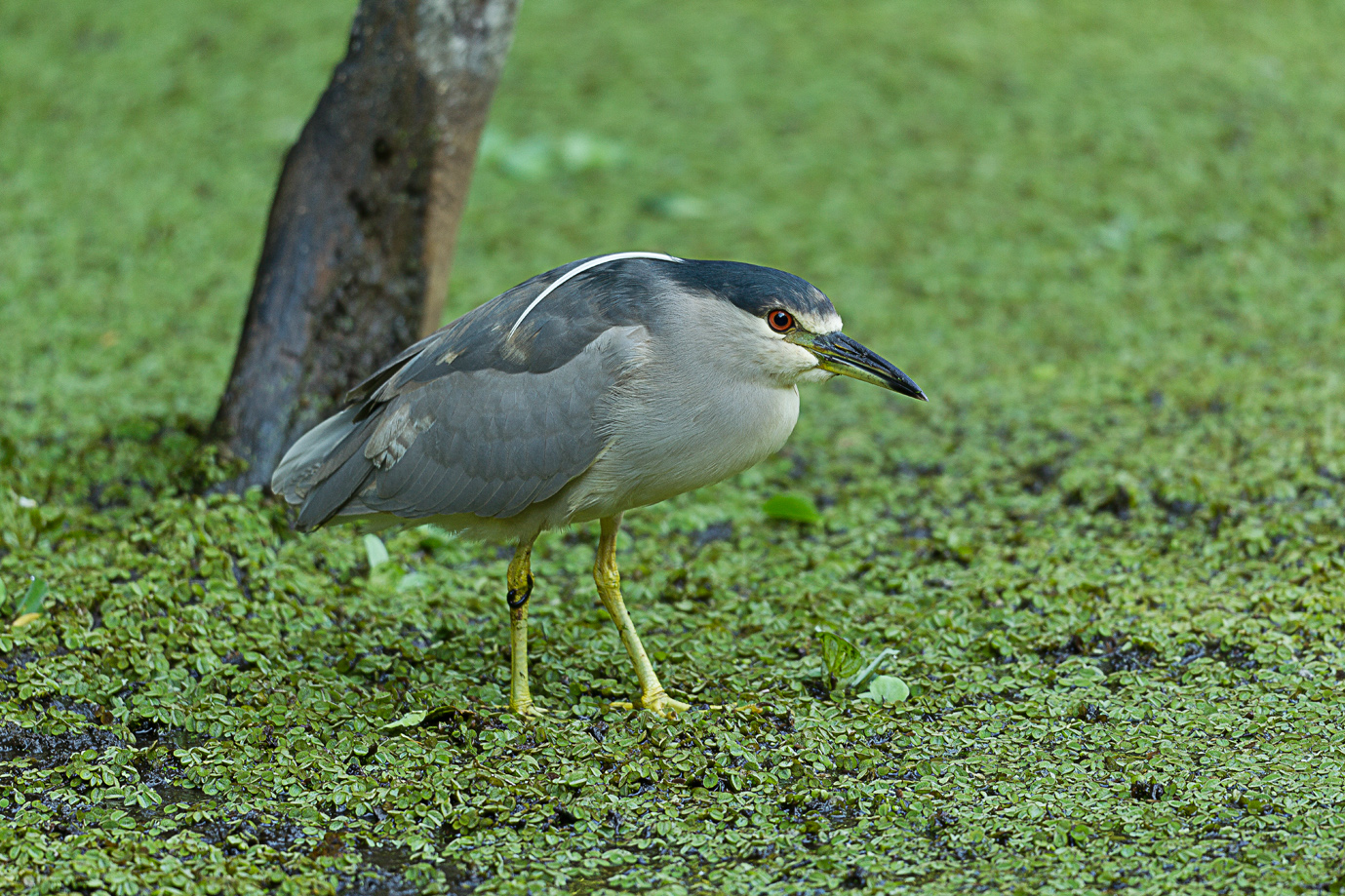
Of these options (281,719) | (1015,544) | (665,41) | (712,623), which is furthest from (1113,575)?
(665,41)

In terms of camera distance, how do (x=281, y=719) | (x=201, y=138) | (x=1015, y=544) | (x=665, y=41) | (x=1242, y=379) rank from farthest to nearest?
(x=665, y=41) → (x=201, y=138) → (x=1242, y=379) → (x=1015, y=544) → (x=281, y=719)

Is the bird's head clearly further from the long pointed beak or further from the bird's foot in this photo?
the bird's foot

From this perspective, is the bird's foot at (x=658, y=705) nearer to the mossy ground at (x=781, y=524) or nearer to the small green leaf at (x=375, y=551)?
→ the mossy ground at (x=781, y=524)

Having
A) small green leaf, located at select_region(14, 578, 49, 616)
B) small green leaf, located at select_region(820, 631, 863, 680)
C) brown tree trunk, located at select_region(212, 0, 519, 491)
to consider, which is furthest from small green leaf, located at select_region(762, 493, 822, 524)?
small green leaf, located at select_region(14, 578, 49, 616)

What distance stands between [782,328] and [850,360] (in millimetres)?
Result: 196

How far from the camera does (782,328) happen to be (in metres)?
3.29

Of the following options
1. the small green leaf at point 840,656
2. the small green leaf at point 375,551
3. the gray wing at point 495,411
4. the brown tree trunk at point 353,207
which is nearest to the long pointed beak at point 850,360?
the gray wing at point 495,411

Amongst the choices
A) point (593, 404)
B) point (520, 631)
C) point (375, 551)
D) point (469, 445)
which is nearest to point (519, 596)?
point (520, 631)

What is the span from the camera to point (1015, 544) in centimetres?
458

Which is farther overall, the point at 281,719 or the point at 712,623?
the point at 712,623

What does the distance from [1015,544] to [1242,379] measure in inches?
76.1

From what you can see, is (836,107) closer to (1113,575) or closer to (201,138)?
(201,138)

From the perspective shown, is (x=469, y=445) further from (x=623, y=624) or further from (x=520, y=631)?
(x=623, y=624)

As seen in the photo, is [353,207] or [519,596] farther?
[353,207]
